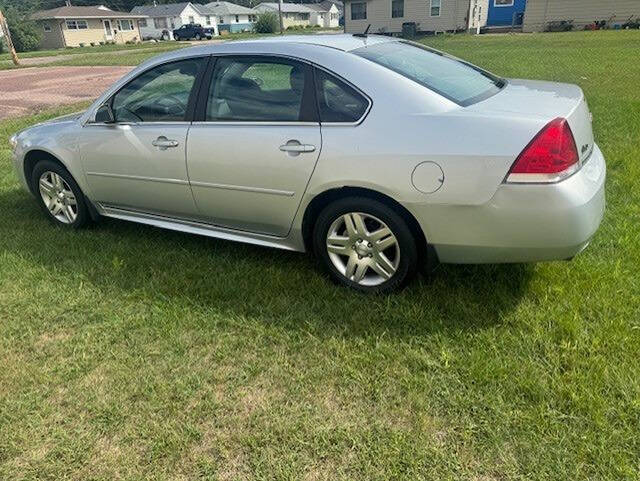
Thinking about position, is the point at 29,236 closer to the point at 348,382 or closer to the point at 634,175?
the point at 348,382

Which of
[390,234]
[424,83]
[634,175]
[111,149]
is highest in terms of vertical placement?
[424,83]

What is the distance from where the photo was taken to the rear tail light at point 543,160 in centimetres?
251

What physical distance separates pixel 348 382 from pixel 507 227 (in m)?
1.16

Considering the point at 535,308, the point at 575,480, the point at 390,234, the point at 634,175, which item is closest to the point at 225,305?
the point at 390,234

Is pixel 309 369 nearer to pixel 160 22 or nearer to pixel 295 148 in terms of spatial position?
pixel 295 148

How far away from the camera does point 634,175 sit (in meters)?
5.01

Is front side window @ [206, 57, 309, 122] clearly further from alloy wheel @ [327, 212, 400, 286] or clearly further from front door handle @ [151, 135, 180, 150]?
alloy wheel @ [327, 212, 400, 286]

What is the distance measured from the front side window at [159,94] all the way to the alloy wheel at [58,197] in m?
0.98

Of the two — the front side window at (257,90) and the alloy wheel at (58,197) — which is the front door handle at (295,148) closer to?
the front side window at (257,90)

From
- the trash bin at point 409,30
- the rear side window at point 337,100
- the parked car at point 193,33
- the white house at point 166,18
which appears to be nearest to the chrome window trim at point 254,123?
the rear side window at point 337,100

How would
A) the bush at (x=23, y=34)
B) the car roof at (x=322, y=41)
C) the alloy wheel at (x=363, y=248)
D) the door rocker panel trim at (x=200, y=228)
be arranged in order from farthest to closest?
the bush at (x=23, y=34) < the door rocker panel trim at (x=200, y=228) < the car roof at (x=322, y=41) < the alloy wheel at (x=363, y=248)

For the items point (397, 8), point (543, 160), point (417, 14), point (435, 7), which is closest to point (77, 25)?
point (397, 8)

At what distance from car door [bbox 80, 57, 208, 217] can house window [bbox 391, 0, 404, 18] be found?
38033 millimetres

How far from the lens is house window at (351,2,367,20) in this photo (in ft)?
126
